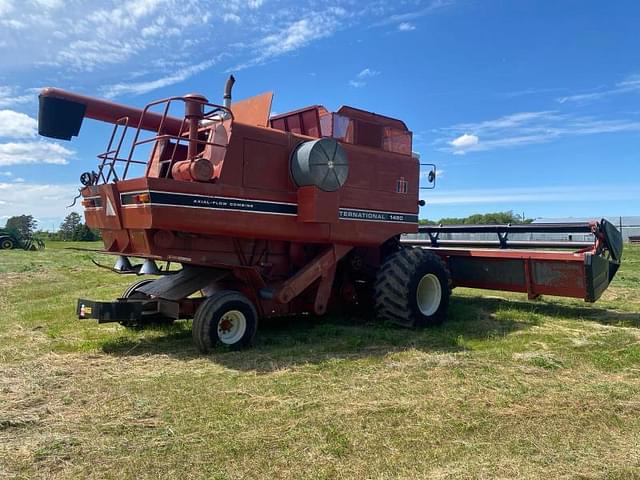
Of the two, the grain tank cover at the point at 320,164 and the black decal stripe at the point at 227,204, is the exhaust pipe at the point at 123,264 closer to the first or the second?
the black decal stripe at the point at 227,204

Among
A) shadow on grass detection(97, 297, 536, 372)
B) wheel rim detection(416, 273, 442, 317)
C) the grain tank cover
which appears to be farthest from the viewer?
wheel rim detection(416, 273, 442, 317)

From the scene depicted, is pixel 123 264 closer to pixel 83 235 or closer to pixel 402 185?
pixel 402 185

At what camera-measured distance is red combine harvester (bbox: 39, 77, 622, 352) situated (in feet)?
21.7

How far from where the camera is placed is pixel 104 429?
4199 mm

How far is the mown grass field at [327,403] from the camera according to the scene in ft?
12.1

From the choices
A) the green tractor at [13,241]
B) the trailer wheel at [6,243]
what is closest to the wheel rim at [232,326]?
the green tractor at [13,241]

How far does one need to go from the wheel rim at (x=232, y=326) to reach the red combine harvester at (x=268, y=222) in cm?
1

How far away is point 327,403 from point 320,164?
3500 millimetres

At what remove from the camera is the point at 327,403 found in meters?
4.81

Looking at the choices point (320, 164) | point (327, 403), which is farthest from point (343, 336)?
point (327, 403)

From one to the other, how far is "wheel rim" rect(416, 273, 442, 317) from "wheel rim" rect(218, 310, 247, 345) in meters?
2.99

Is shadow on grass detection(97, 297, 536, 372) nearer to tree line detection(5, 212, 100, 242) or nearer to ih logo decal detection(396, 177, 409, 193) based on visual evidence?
ih logo decal detection(396, 177, 409, 193)

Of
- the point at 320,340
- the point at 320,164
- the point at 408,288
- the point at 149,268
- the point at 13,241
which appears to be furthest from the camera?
the point at 13,241

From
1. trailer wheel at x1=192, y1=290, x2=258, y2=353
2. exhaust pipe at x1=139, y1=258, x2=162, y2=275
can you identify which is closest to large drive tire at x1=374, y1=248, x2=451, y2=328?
trailer wheel at x1=192, y1=290, x2=258, y2=353
